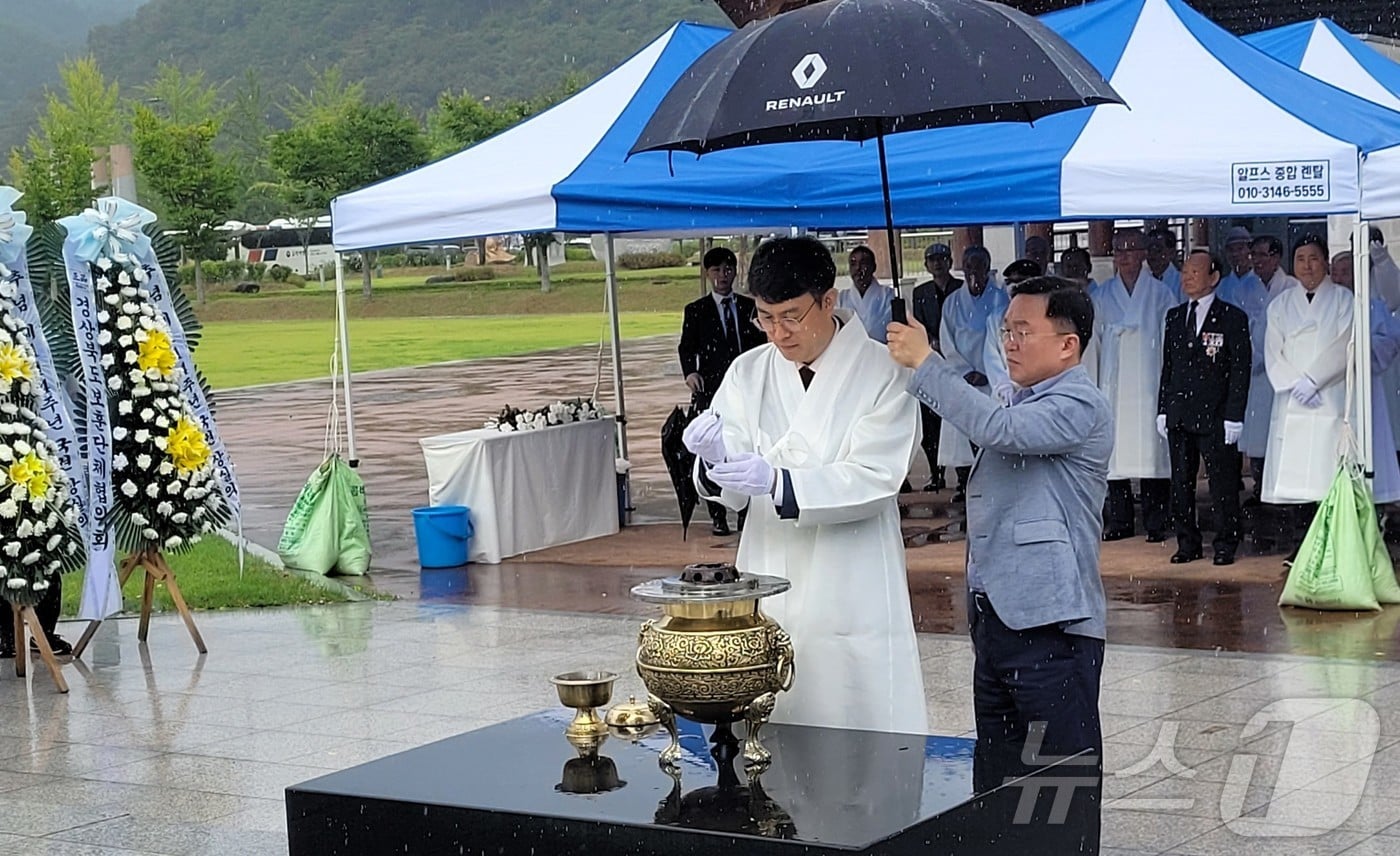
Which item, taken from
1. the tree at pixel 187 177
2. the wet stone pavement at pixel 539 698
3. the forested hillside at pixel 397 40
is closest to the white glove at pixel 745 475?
the wet stone pavement at pixel 539 698

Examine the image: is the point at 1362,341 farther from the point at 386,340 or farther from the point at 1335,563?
the point at 386,340

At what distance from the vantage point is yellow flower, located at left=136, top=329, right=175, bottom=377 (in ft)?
30.0

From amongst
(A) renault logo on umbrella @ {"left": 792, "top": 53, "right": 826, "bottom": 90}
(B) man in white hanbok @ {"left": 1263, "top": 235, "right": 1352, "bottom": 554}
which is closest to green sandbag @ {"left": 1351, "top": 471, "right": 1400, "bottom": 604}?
(B) man in white hanbok @ {"left": 1263, "top": 235, "right": 1352, "bottom": 554}

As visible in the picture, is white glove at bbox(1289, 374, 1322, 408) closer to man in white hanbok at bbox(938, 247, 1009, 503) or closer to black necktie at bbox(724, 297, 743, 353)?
man in white hanbok at bbox(938, 247, 1009, 503)

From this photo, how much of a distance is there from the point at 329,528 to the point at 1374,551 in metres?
6.38

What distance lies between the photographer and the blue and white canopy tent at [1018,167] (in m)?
8.98

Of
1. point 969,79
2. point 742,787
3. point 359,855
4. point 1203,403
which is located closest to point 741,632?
point 742,787

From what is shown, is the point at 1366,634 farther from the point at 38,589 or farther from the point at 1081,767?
the point at 38,589

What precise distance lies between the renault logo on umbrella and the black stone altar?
61.9 inches

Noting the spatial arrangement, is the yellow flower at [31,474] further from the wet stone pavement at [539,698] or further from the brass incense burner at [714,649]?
the brass incense burner at [714,649]

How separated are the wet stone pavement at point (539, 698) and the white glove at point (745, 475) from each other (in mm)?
2070

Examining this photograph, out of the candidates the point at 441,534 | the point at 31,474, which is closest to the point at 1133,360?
the point at 441,534

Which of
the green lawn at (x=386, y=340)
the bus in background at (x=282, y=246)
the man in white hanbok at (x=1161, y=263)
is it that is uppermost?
the bus in background at (x=282, y=246)

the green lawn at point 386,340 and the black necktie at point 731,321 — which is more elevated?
the black necktie at point 731,321
